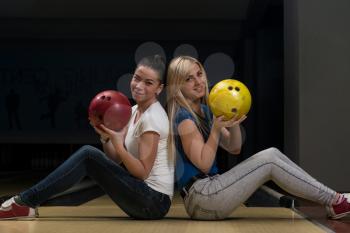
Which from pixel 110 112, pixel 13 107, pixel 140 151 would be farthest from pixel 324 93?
pixel 13 107

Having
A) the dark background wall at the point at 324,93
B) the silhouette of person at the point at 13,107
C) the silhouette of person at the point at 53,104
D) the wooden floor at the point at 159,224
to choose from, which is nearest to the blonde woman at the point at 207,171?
the wooden floor at the point at 159,224

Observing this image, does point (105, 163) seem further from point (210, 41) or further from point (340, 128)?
point (210, 41)

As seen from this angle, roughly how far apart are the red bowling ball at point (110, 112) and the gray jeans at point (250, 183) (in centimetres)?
45

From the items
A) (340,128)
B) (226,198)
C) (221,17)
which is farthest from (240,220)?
(221,17)

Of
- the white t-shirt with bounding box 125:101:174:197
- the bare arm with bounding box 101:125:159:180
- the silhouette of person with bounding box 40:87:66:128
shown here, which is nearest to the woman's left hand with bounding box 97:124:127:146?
the bare arm with bounding box 101:125:159:180

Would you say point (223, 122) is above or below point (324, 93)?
below

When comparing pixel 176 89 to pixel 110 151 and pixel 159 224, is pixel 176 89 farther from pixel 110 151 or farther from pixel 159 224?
pixel 159 224

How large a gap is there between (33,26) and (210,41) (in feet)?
10.9

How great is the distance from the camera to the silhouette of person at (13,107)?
11.8m

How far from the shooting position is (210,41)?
1173 cm

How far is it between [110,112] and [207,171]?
519 millimetres

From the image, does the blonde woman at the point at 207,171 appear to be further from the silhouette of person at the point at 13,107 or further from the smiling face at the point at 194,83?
the silhouette of person at the point at 13,107

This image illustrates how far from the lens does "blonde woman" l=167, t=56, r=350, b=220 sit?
9.00ft

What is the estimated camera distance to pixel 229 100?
103 inches
